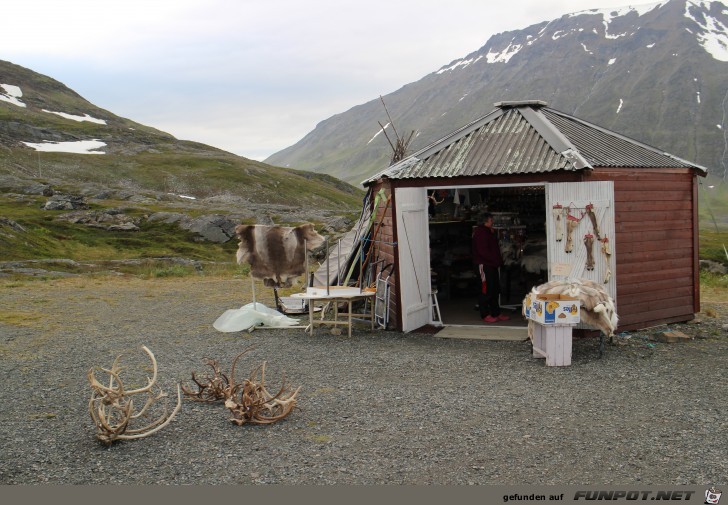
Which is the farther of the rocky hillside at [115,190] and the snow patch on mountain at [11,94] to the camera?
the snow patch on mountain at [11,94]

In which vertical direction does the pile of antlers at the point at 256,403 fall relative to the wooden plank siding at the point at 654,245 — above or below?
below

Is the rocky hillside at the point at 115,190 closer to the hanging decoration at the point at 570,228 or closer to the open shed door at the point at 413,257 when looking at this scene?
the open shed door at the point at 413,257

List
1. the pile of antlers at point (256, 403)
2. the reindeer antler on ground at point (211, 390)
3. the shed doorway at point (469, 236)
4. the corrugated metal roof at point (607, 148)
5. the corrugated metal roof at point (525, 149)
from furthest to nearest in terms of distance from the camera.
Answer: the shed doorway at point (469, 236) → the corrugated metal roof at point (607, 148) → the corrugated metal roof at point (525, 149) → the reindeer antler on ground at point (211, 390) → the pile of antlers at point (256, 403)

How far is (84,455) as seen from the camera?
6.13m

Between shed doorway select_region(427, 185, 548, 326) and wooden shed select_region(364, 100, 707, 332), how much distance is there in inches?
19.4

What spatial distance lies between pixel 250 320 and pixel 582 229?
245 inches

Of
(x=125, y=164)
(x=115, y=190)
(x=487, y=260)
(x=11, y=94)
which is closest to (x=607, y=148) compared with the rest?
(x=487, y=260)

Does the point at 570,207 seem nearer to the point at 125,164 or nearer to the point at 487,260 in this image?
the point at 487,260

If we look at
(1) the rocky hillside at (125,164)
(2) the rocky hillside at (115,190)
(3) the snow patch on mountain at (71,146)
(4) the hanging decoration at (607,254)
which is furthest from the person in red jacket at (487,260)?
(3) the snow patch on mountain at (71,146)

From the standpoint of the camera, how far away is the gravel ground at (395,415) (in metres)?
5.66

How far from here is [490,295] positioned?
41.0 feet

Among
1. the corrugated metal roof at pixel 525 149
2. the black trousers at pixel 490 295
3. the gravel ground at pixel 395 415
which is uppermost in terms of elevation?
the corrugated metal roof at pixel 525 149

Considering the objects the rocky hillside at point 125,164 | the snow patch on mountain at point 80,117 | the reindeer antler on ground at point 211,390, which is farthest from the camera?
the snow patch on mountain at point 80,117

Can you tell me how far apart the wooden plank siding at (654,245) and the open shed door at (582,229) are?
34cm
